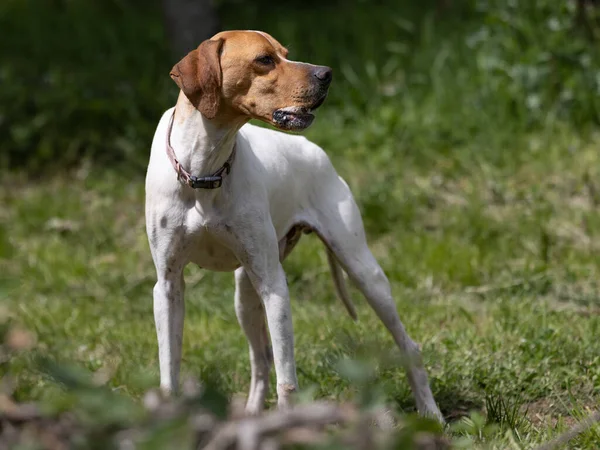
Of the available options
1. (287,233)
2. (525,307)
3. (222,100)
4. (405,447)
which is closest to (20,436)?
(405,447)

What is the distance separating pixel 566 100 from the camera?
24.7ft

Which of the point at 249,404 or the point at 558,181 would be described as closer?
the point at 249,404

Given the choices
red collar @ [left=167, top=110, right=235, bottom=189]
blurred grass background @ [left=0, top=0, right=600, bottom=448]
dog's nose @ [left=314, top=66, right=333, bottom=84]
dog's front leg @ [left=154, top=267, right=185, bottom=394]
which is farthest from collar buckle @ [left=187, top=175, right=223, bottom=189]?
blurred grass background @ [left=0, top=0, right=600, bottom=448]

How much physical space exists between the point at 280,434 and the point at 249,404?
273 centimetres

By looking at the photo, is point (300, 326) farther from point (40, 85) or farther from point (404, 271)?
point (40, 85)

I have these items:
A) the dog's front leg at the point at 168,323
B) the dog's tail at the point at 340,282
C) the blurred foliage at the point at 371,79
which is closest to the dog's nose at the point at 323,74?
the dog's front leg at the point at 168,323

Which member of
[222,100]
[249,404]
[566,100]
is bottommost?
[249,404]

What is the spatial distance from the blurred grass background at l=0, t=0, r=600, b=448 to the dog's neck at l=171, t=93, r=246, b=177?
827 mm

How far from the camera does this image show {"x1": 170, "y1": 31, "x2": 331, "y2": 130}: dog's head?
3.63m

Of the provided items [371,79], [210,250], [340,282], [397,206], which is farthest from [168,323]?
[371,79]

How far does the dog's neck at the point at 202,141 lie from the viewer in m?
3.74

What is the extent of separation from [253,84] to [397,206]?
10.8 feet

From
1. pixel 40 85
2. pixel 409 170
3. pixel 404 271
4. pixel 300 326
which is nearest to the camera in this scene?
pixel 300 326

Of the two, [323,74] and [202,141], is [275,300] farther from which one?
[323,74]
